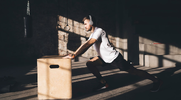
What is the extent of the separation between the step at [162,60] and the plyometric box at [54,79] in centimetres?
325

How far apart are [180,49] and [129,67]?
3465mm

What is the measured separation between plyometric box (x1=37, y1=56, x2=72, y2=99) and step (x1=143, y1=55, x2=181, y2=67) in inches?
128

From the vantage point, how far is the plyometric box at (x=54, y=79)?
1633 mm

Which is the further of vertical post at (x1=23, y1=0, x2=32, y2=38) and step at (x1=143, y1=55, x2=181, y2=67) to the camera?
step at (x1=143, y1=55, x2=181, y2=67)

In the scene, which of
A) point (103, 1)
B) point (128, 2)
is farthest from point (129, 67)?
point (103, 1)

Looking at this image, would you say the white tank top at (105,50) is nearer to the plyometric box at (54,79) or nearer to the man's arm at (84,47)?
the man's arm at (84,47)

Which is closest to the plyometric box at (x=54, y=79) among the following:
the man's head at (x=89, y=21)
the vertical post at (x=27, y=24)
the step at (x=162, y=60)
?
the man's head at (x=89, y=21)

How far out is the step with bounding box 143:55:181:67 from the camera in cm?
414

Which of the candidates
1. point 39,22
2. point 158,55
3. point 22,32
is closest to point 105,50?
point 158,55

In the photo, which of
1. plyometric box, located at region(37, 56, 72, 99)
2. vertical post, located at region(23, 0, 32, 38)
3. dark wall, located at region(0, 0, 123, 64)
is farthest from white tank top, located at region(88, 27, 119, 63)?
dark wall, located at region(0, 0, 123, 64)

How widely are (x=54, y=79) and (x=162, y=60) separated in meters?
3.66

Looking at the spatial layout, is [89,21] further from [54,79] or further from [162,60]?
[162,60]

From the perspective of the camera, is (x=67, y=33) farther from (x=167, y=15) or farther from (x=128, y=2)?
(x=167, y=15)

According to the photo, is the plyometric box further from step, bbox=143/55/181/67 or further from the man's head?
step, bbox=143/55/181/67
